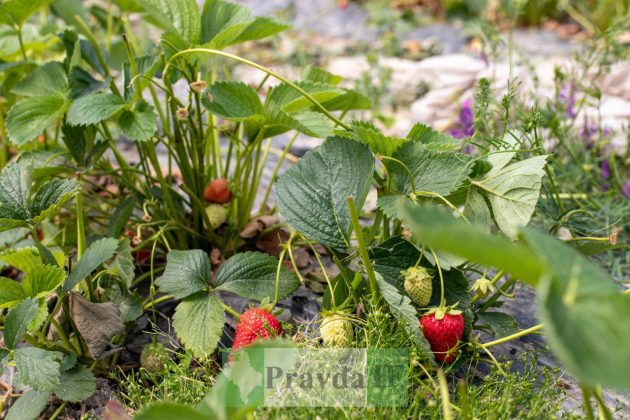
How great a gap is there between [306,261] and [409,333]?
0.37 metres

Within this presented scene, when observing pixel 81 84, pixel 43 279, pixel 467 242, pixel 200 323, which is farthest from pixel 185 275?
pixel 467 242

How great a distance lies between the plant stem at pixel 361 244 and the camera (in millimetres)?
715

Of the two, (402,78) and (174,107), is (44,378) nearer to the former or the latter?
(174,107)

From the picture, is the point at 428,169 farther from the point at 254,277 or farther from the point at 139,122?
the point at 139,122

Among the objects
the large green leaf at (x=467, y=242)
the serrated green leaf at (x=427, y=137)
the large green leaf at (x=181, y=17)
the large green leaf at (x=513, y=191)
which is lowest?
the large green leaf at (x=513, y=191)

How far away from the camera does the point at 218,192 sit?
1102 mm

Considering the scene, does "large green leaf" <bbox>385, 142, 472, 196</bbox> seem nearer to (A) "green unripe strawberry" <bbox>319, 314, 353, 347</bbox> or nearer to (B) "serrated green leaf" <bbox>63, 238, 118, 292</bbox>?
(A) "green unripe strawberry" <bbox>319, 314, 353, 347</bbox>

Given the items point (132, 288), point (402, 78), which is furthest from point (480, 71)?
point (132, 288)

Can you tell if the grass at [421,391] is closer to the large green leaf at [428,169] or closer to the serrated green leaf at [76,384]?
the serrated green leaf at [76,384]

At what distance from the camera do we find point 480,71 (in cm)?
213

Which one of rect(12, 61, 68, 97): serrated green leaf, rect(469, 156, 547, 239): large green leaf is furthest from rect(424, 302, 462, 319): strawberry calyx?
rect(12, 61, 68, 97): serrated green leaf

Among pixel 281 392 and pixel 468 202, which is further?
pixel 468 202

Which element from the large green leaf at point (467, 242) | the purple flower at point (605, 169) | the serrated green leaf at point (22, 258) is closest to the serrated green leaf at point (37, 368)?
the serrated green leaf at point (22, 258)

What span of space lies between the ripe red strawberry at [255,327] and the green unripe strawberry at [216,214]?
31 centimetres
